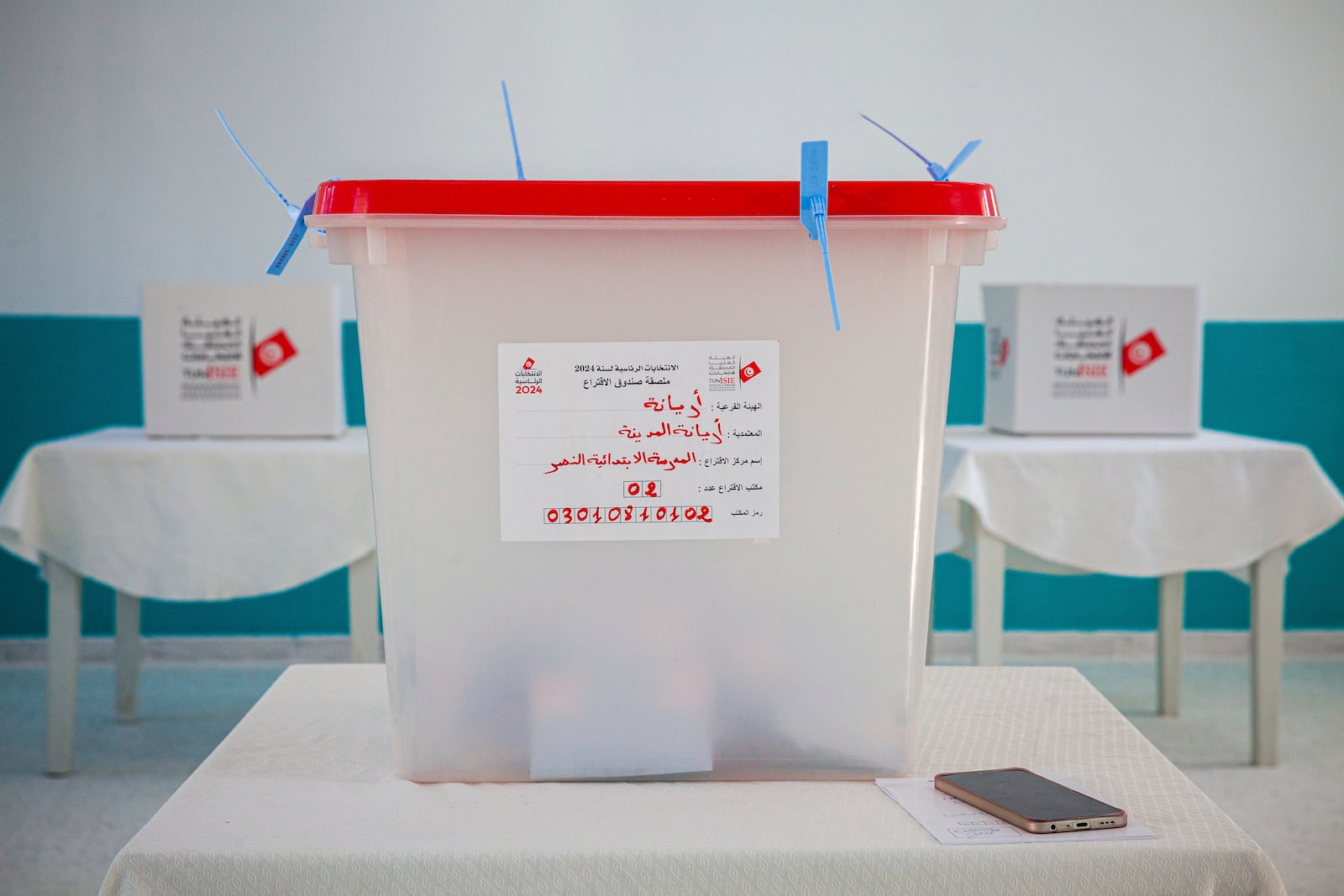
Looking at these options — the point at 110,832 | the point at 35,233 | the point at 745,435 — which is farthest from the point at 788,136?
the point at 745,435

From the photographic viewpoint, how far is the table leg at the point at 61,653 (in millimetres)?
2127

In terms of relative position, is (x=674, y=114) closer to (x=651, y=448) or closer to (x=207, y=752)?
(x=207, y=752)

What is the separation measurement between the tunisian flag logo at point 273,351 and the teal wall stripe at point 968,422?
0.85 metres

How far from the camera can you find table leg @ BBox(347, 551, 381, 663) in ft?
6.84

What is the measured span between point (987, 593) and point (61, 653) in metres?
1.66

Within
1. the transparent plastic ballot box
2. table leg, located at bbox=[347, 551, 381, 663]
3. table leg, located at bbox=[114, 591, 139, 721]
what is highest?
the transparent plastic ballot box

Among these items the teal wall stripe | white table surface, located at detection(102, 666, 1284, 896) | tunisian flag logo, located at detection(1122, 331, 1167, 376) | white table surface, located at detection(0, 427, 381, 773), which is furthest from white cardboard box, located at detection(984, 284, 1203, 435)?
white table surface, located at detection(102, 666, 1284, 896)

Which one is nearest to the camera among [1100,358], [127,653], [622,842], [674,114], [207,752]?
[622,842]

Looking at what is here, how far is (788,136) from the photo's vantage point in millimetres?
3027

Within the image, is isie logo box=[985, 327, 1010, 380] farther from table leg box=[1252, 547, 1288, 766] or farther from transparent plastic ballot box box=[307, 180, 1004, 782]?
transparent plastic ballot box box=[307, 180, 1004, 782]

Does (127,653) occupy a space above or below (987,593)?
below

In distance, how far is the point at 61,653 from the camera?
2.13m

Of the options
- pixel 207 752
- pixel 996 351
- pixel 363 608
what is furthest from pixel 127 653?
pixel 996 351

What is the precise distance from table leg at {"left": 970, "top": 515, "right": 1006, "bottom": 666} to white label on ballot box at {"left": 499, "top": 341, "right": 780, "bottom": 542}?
1602 millimetres
